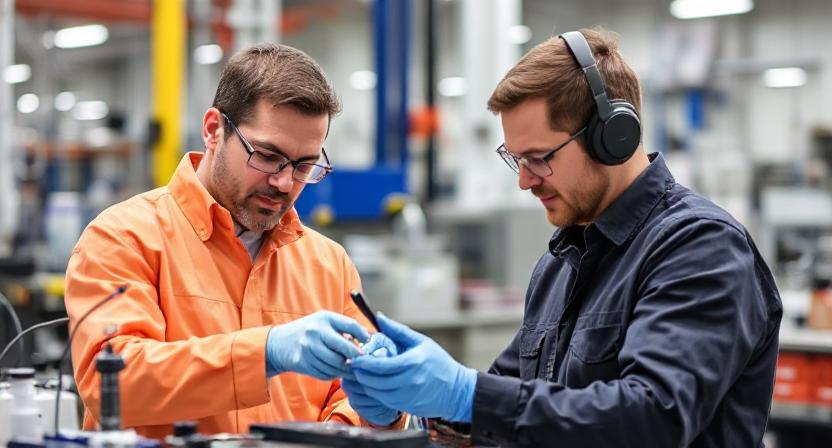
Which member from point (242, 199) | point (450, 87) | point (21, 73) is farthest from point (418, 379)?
point (21, 73)

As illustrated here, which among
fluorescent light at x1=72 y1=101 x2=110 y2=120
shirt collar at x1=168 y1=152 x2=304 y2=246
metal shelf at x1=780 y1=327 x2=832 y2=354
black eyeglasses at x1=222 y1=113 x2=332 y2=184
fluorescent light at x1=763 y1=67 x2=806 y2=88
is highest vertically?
fluorescent light at x1=763 y1=67 x2=806 y2=88

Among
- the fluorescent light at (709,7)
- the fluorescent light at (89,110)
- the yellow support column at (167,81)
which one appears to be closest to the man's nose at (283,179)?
the yellow support column at (167,81)

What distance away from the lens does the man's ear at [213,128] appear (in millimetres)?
1870

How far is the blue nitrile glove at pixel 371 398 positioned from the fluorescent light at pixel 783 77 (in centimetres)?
1333

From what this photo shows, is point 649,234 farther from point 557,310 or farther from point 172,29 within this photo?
point 172,29

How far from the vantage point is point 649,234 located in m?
1.64

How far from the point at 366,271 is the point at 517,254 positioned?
992mm

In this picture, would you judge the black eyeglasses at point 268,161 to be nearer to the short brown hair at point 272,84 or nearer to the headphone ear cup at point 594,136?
the short brown hair at point 272,84

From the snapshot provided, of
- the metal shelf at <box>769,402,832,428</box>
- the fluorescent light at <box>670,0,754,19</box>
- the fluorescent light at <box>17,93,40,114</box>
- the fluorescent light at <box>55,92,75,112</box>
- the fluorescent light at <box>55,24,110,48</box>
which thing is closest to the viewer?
the metal shelf at <box>769,402,832,428</box>

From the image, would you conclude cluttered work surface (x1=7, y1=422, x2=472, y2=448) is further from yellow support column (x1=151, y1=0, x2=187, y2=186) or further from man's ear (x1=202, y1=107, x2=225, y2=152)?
yellow support column (x1=151, y1=0, x2=187, y2=186)

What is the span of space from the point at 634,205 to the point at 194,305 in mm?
795

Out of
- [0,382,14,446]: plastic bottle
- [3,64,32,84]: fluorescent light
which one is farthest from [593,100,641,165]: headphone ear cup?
[3,64,32,84]: fluorescent light

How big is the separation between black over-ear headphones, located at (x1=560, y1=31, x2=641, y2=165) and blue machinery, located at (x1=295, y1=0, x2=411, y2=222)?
12.4 feet

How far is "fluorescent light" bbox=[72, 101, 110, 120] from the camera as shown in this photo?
1895cm
